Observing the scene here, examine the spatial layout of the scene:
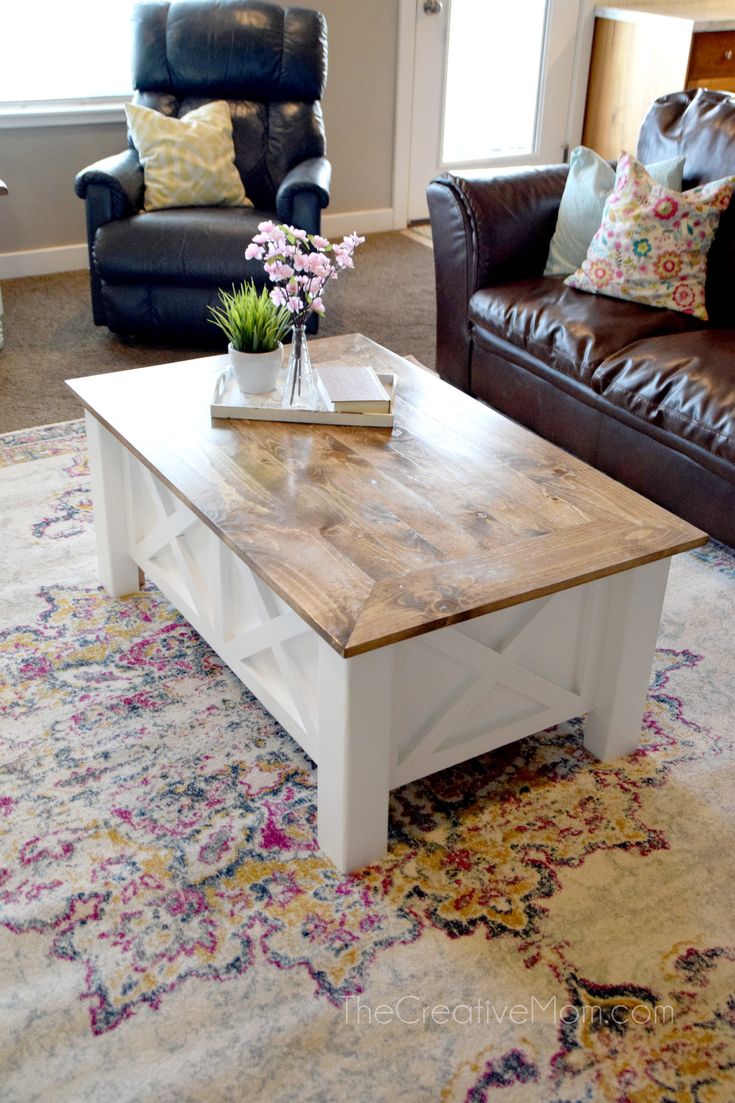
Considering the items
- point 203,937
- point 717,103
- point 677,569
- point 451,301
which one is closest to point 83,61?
point 451,301

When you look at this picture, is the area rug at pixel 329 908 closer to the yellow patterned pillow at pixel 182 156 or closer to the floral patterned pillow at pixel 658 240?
the floral patterned pillow at pixel 658 240

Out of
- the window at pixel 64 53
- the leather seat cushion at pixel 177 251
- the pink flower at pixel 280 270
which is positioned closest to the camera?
the pink flower at pixel 280 270

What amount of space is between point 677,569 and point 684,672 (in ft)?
1.36

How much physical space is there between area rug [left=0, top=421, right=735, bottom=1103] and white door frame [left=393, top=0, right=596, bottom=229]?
11.4 feet

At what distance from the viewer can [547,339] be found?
9.50 feet

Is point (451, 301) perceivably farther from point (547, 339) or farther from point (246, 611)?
point (246, 611)

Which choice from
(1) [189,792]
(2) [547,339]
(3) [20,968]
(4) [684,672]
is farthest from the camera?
(2) [547,339]

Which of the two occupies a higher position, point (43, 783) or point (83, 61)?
point (83, 61)

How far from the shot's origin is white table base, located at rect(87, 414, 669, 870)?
65.6 inches

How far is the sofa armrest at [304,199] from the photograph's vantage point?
142 inches

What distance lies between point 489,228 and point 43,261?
2.20 m

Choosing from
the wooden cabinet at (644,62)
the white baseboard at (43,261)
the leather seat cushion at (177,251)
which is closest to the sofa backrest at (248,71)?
the leather seat cushion at (177,251)

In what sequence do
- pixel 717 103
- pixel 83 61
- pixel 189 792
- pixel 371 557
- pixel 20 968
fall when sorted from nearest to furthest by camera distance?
pixel 20 968 < pixel 371 557 < pixel 189 792 < pixel 717 103 < pixel 83 61

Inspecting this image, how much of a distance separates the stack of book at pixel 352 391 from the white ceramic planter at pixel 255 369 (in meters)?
0.10
